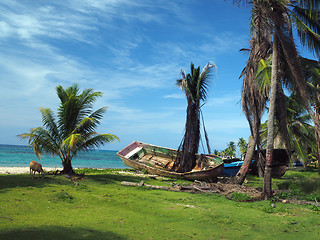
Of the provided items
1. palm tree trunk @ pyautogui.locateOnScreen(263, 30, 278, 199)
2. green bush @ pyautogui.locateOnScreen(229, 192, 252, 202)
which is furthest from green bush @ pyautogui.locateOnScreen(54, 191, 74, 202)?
palm tree trunk @ pyautogui.locateOnScreen(263, 30, 278, 199)

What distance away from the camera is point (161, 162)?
22.9m

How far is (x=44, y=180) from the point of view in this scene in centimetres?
1244

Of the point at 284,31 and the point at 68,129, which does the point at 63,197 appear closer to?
the point at 68,129

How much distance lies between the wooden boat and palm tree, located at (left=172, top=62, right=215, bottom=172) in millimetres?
781

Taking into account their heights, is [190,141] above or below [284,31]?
below

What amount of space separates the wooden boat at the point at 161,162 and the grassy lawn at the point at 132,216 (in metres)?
5.68

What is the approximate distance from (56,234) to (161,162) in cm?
1728

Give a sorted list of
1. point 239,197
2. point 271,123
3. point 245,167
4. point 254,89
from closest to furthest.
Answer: point 239,197, point 271,123, point 254,89, point 245,167

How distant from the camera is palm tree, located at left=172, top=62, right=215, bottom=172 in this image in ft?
67.4

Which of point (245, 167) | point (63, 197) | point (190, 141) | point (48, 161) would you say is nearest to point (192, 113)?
point (190, 141)

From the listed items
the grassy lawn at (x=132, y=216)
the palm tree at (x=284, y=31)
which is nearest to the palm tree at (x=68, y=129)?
the grassy lawn at (x=132, y=216)

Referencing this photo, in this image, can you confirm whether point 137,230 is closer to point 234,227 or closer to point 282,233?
point 234,227

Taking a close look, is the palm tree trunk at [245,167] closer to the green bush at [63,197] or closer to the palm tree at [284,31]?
the palm tree at [284,31]

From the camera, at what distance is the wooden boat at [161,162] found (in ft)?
58.2
